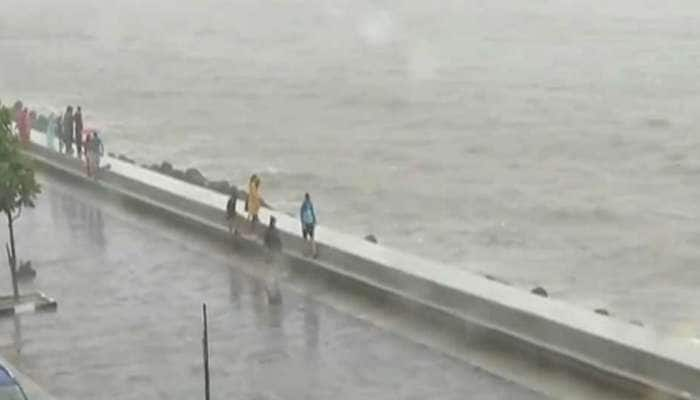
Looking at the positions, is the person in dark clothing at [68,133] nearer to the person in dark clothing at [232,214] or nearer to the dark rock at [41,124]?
the dark rock at [41,124]

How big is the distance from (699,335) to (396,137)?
88.9 ft

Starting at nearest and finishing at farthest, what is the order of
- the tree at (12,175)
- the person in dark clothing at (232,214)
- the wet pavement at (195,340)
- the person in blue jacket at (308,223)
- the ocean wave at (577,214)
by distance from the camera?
1. the wet pavement at (195,340)
2. the tree at (12,175)
3. the person in blue jacket at (308,223)
4. the person in dark clothing at (232,214)
5. the ocean wave at (577,214)

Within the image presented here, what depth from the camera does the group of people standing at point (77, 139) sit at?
2153 cm

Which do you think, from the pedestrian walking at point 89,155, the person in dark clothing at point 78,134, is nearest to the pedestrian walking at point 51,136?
the person in dark clothing at point 78,134

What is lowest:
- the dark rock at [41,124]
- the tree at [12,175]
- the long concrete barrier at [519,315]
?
the dark rock at [41,124]

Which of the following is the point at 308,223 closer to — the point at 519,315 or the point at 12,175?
the point at 12,175

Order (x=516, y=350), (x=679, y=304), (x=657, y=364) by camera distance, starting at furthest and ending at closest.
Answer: (x=679, y=304)
(x=516, y=350)
(x=657, y=364)

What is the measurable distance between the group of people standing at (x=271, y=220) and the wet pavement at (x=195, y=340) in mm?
304

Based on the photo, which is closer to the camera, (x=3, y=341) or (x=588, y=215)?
(x=3, y=341)

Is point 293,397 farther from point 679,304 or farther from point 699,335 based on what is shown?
point 679,304

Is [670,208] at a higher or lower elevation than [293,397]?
lower

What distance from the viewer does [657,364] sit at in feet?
37.4

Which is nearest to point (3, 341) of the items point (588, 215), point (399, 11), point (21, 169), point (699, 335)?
point (21, 169)

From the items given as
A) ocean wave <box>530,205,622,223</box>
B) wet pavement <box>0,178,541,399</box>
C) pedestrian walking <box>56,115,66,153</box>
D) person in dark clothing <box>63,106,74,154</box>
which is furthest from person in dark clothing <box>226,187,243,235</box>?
ocean wave <box>530,205,622,223</box>
